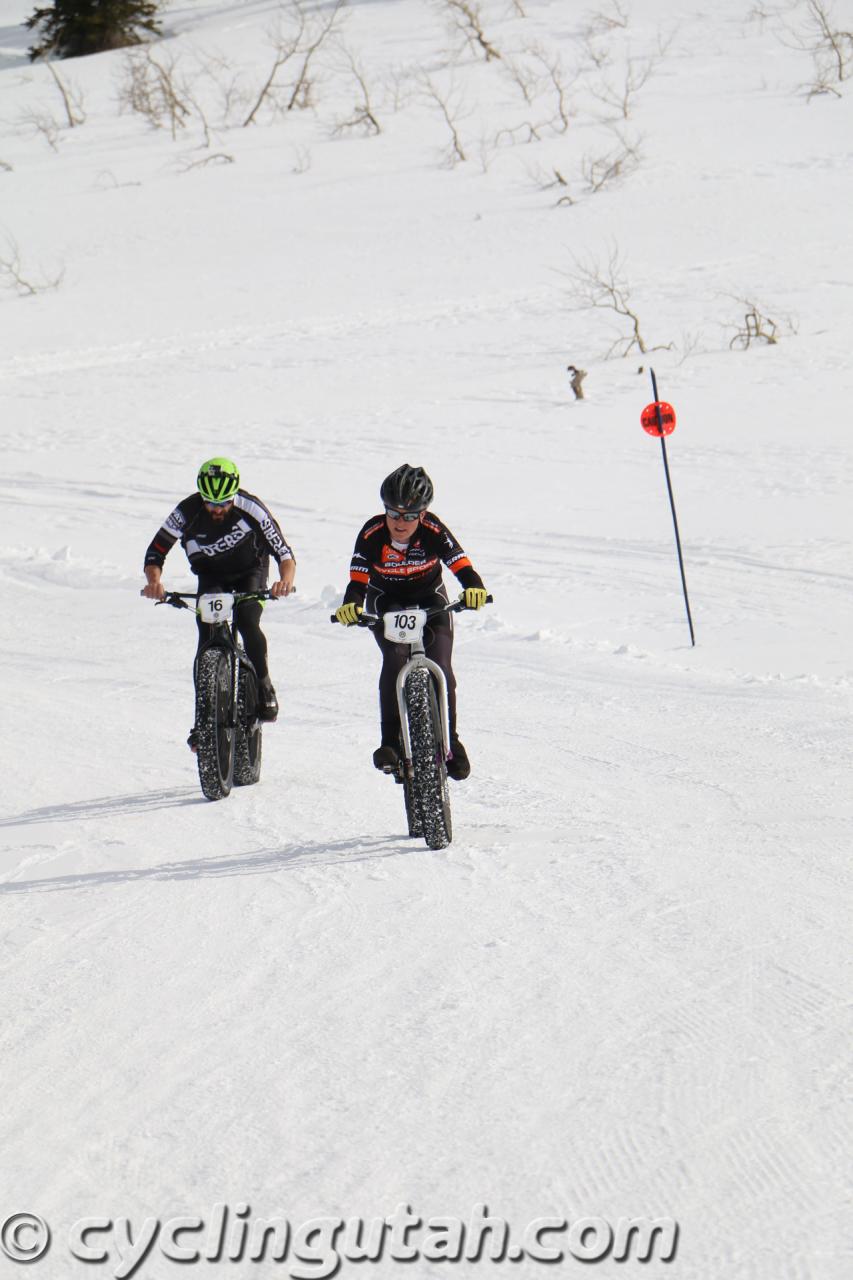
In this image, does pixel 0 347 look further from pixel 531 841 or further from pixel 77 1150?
pixel 77 1150

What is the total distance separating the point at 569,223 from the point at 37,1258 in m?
33.8

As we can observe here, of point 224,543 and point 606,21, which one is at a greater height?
point 606,21

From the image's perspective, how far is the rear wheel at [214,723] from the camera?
7.68 metres

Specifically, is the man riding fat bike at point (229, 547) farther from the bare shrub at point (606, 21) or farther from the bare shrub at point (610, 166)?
the bare shrub at point (606, 21)

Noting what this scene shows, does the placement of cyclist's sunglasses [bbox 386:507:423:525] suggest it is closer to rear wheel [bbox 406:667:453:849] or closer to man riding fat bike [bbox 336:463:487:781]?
man riding fat bike [bbox 336:463:487:781]

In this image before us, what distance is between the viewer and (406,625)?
667 centimetres

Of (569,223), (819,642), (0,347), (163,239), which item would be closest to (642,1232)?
(819,642)

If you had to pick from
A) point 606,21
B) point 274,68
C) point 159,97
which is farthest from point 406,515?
point 606,21

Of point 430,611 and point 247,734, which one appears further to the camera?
point 247,734

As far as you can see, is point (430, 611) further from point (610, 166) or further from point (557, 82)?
point (557, 82)

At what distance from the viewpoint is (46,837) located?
7.29 m

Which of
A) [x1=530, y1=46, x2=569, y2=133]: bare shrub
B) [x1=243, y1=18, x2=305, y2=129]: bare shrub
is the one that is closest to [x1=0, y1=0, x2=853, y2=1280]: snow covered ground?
[x1=530, y1=46, x2=569, y2=133]: bare shrub

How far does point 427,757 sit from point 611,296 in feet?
78.1

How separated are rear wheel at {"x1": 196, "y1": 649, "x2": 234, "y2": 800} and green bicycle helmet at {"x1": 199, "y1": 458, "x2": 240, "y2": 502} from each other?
91 centimetres
